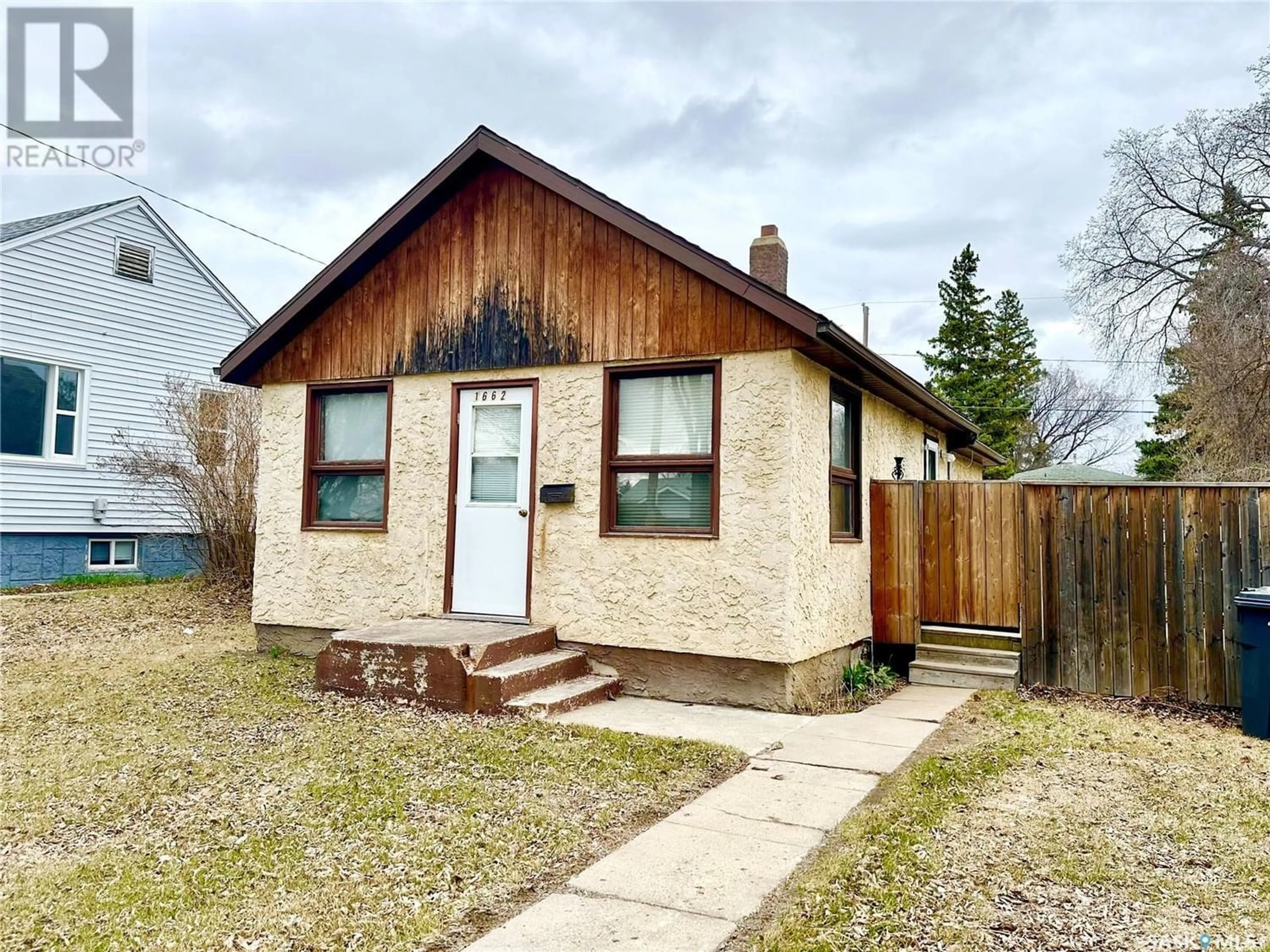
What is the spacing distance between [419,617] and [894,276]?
3172 centimetres

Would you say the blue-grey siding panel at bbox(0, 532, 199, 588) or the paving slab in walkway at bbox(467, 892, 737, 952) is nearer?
the paving slab in walkway at bbox(467, 892, 737, 952)

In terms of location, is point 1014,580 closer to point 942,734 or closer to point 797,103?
point 942,734

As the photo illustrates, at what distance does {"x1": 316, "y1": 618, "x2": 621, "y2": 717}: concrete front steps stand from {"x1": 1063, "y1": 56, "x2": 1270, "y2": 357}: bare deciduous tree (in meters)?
19.3

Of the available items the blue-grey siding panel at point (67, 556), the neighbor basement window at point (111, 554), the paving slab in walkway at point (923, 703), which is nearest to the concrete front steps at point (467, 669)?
the paving slab in walkway at point (923, 703)

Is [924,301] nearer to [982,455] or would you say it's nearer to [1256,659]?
[982,455]

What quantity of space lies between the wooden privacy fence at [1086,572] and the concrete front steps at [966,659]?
11cm

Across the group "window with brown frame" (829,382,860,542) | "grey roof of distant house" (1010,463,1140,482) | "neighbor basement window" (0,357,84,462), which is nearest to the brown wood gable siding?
"window with brown frame" (829,382,860,542)

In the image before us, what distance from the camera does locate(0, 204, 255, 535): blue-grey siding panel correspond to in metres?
13.1

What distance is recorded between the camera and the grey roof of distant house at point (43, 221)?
13.3 m

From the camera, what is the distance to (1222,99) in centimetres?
1930

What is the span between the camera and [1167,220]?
69.1ft

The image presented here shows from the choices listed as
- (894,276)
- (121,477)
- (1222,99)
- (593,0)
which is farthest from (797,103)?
(894,276)

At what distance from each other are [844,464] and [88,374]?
1273cm

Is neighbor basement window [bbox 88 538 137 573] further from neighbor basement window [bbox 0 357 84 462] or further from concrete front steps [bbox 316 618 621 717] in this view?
concrete front steps [bbox 316 618 621 717]
